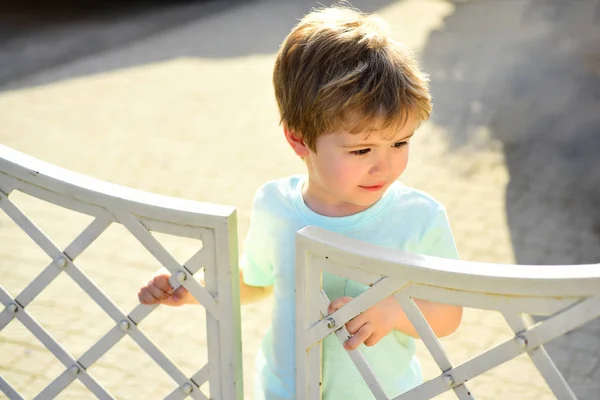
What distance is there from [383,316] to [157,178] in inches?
161

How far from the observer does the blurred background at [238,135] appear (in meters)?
4.18

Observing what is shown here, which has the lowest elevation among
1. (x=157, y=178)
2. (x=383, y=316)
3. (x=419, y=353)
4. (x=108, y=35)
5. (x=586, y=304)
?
(x=586, y=304)

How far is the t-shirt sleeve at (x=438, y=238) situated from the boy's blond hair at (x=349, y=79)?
26cm

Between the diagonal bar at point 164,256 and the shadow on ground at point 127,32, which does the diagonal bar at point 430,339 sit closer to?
the diagonal bar at point 164,256

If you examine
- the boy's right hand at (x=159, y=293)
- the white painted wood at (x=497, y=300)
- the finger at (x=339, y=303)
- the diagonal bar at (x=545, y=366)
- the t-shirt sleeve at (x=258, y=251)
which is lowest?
the diagonal bar at (x=545, y=366)

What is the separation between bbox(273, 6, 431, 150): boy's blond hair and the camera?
192cm

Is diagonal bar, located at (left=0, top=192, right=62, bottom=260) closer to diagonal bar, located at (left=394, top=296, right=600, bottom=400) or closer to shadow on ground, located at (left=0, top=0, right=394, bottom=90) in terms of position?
diagonal bar, located at (left=394, top=296, right=600, bottom=400)

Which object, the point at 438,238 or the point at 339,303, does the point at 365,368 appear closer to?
the point at 339,303

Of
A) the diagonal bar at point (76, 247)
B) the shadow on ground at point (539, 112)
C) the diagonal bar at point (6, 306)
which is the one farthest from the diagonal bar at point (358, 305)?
the shadow on ground at point (539, 112)

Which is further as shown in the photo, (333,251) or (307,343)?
(307,343)

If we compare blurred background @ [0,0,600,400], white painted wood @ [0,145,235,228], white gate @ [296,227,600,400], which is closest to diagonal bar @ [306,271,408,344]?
white gate @ [296,227,600,400]

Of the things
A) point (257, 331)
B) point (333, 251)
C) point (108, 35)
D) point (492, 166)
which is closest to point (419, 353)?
point (257, 331)

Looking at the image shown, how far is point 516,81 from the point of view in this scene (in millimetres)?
7312

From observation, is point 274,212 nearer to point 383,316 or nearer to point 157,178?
point 383,316
